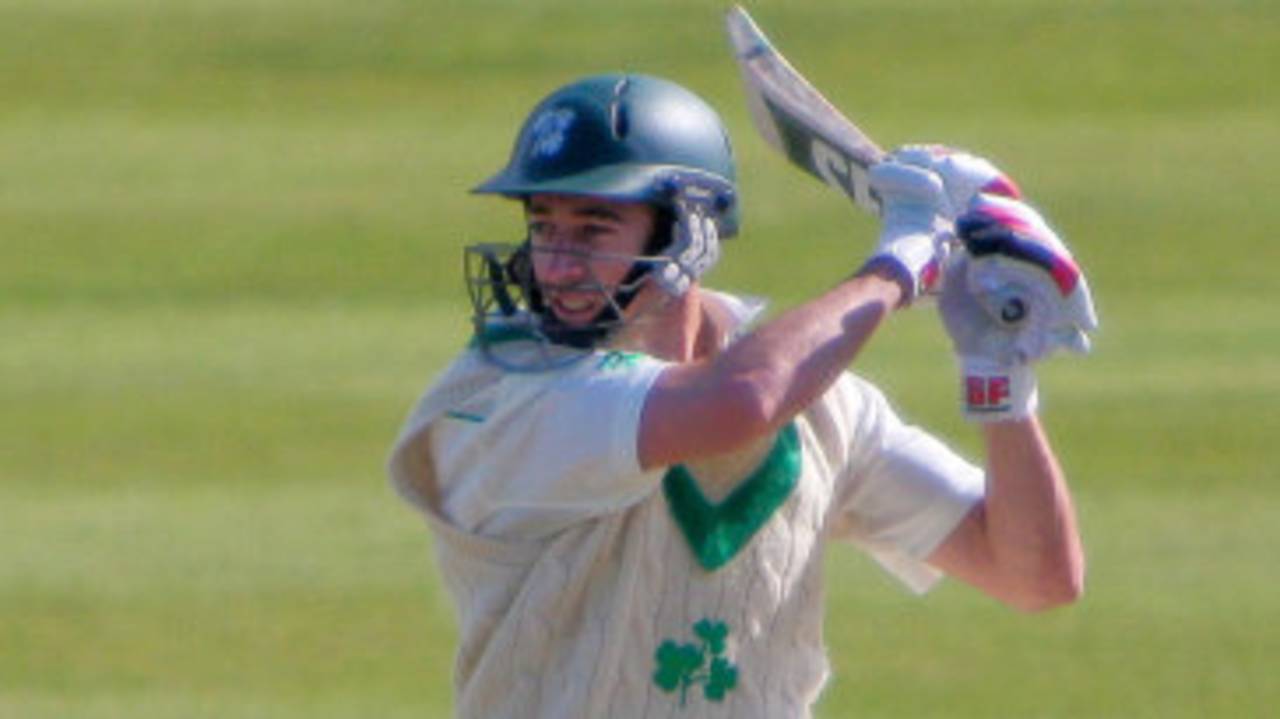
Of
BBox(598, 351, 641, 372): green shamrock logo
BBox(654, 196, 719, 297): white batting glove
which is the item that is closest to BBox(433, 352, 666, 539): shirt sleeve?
BBox(598, 351, 641, 372): green shamrock logo

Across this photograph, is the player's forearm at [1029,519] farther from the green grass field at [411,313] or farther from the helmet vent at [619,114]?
the green grass field at [411,313]

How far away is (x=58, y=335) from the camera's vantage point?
9.89 meters

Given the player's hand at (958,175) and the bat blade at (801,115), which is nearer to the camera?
the player's hand at (958,175)

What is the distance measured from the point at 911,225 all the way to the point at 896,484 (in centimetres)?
40

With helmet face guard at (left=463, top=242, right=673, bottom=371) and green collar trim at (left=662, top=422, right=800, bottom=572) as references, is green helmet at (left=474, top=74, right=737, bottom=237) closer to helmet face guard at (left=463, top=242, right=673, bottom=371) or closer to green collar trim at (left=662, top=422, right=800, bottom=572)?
helmet face guard at (left=463, top=242, right=673, bottom=371)

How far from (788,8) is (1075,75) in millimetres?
1241

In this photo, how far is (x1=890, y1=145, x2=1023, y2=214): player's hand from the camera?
4062mm

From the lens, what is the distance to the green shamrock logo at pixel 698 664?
13.0ft

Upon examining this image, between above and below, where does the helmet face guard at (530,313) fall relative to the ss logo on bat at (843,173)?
below

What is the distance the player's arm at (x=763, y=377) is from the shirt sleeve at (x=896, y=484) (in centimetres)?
35

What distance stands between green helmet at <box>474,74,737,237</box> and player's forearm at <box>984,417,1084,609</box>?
0.46 metres

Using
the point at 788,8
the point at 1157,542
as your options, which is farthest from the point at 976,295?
the point at 788,8

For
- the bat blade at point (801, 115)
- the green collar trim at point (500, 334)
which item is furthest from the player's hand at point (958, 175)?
the green collar trim at point (500, 334)

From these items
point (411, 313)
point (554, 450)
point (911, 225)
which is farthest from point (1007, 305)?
point (411, 313)
